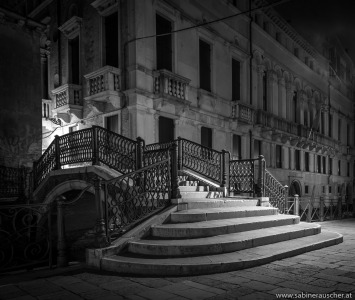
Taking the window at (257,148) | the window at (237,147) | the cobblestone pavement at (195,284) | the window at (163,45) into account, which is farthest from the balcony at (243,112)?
the cobblestone pavement at (195,284)

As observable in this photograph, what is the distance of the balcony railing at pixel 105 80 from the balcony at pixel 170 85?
1.66 m

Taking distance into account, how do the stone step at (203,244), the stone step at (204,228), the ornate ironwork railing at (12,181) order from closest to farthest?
the stone step at (203,244), the stone step at (204,228), the ornate ironwork railing at (12,181)

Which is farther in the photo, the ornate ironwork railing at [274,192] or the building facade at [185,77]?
the building facade at [185,77]

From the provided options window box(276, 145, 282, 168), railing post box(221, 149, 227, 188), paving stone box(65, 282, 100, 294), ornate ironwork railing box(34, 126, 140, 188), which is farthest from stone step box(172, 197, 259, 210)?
window box(276, 145, 282, 168)

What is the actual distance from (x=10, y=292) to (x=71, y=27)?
1471 centimetres

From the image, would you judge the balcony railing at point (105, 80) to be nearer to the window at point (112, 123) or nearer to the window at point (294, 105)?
the window at point (112, 123)

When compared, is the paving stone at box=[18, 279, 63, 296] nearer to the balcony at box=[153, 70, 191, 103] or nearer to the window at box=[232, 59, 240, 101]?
the balcony at box=[153, 70, 191, 103]

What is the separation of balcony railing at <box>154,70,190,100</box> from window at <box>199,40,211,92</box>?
7.49 ft

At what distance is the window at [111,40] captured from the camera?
14.2 m

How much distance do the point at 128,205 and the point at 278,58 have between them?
2005cm

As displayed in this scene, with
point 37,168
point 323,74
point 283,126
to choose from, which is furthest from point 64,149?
point 323,74

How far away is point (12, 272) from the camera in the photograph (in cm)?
591

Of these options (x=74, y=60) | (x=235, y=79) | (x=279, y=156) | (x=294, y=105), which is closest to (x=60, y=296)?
(x=74, y=60)

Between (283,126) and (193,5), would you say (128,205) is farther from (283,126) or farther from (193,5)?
(283,126)
